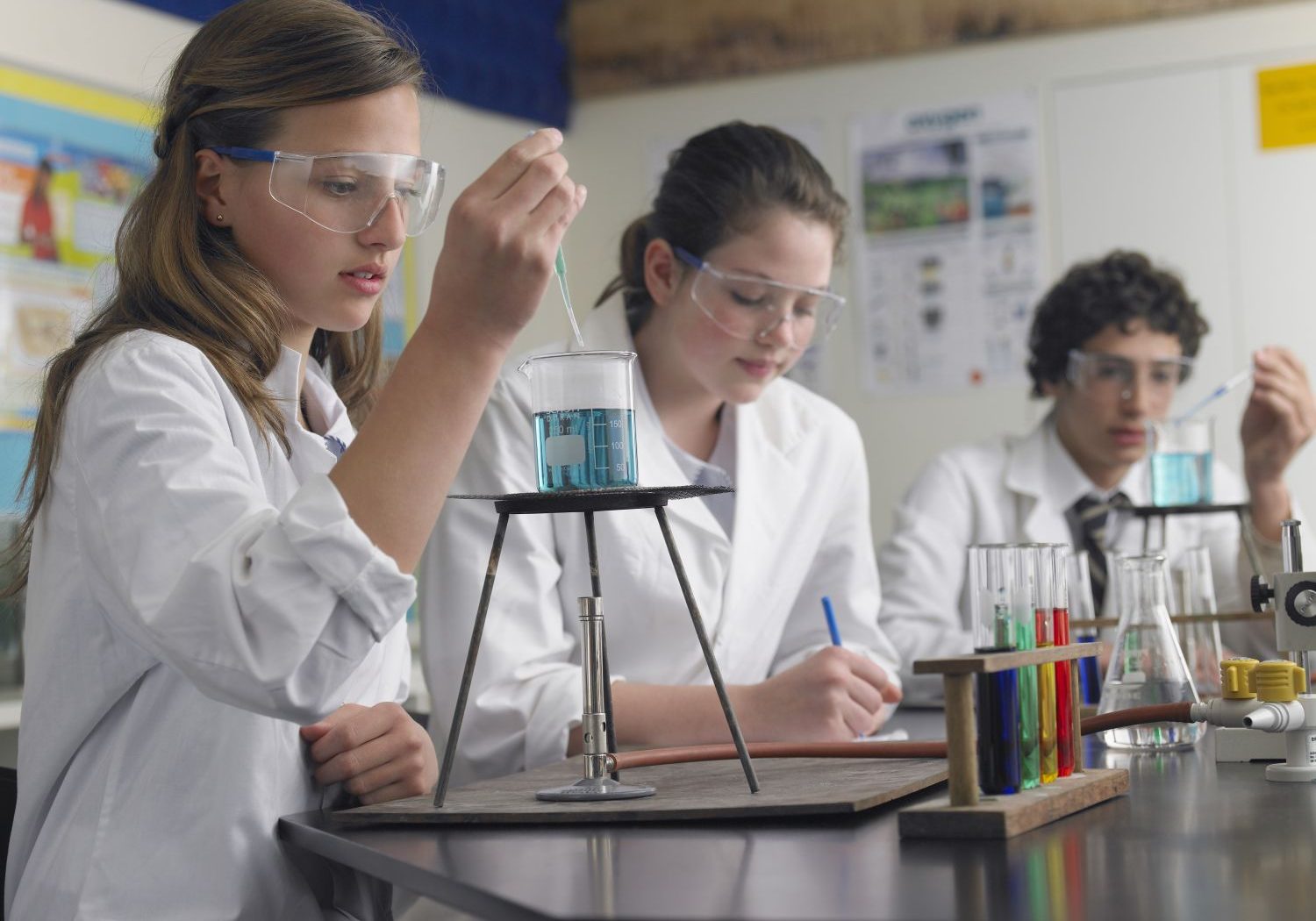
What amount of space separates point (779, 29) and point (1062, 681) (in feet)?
→ 10.7

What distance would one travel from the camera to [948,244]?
13.3ft

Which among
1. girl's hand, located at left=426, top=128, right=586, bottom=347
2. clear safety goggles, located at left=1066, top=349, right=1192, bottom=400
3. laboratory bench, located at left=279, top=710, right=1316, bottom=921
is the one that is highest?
clear safety goggles, located at left=1066, top=349, right=1192, bottom=400

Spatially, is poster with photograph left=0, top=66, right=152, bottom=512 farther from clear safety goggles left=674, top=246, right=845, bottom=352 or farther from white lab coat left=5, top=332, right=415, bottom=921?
white lab coat left=5, top=332, right=415, bottom=921

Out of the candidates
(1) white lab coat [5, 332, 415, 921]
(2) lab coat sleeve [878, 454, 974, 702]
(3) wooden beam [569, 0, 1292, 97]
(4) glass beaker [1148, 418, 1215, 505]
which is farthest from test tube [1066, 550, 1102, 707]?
(3) wooden beam [569, 0, 1292, 97]

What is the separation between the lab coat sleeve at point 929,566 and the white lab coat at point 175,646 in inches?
65.5

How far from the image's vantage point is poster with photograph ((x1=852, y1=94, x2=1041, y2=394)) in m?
3.98

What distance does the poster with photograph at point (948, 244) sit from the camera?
157 inches

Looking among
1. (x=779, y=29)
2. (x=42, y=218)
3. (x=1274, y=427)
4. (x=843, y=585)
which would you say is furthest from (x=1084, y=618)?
(x=779, y=29)

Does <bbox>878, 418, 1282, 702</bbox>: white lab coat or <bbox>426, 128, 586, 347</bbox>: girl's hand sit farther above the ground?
<bbox>426, 128, 586, 347</bbox>: girl's hand

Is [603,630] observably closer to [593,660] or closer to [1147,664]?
[593,660]

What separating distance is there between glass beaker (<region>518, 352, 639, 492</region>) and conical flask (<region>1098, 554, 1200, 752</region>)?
27.9 inches

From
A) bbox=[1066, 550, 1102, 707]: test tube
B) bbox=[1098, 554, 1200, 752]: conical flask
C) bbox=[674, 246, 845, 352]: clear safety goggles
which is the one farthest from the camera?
bbox=[674, 246, 845, 352]: clear safety goggles

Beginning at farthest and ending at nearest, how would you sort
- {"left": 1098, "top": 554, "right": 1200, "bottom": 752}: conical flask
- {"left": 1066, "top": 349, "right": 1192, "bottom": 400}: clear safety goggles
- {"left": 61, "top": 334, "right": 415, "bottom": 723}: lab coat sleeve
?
{"left": 1066, "top": 349, "right": 1192, "bottom": 400}: clear safety goggles, {"left": 1098, "top": 554, "right": 1200, "bottom": 752}: conical flask, {"left": 61, "top": 334, "right": 415, "bottom": 723}: lab coat sleeve

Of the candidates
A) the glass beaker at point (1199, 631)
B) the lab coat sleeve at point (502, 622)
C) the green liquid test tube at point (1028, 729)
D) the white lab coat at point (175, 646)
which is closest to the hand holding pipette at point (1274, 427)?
the glass beaker at point (1199, 631)
